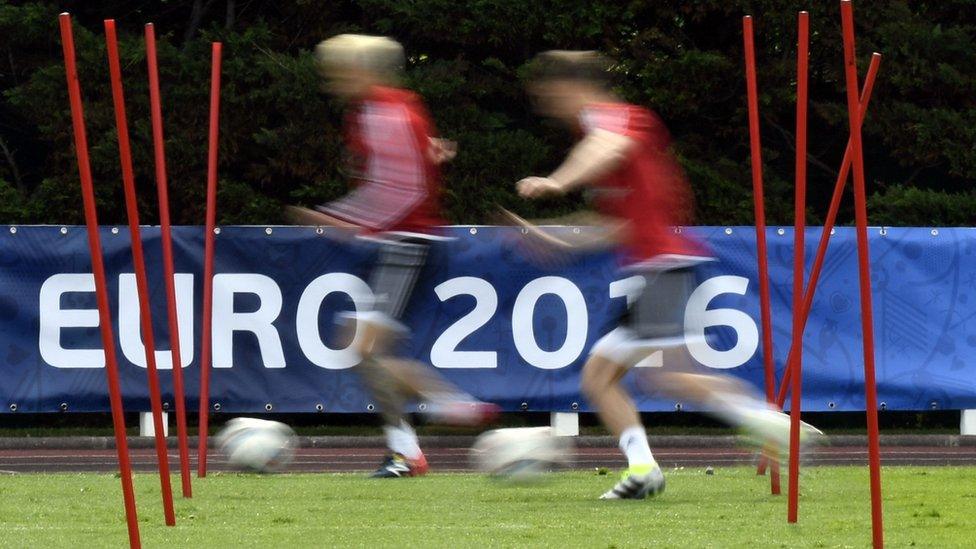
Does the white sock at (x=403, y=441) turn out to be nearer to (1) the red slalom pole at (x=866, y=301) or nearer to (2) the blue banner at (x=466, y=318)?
(1) the red slalom pole at (x=866, y=301)

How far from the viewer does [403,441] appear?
28.2 feet

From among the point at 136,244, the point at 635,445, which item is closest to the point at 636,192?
the point at 635,445

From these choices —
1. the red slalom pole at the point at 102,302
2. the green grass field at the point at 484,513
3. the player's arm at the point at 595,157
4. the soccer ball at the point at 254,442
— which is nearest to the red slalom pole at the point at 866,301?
the green grass field at the point at 484,513

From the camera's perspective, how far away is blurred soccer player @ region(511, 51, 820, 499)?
22.9ft

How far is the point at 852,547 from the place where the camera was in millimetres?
5703

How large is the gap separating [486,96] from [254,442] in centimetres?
854

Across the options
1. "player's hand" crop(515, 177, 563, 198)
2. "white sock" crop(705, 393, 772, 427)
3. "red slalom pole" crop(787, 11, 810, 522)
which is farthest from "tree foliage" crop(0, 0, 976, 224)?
"red slalom pole" crop(787, 11, 810, 522)

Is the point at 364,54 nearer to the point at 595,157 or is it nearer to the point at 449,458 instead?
the point at 595,157

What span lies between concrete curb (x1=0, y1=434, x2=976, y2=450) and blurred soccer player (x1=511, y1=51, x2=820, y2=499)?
241 inches

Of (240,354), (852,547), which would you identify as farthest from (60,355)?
(852,547)

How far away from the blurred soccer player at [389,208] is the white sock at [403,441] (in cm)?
20

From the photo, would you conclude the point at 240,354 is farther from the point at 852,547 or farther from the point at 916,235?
the point at 852,547

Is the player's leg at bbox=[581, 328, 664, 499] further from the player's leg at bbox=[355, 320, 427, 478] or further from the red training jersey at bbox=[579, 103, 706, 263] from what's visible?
the player's leg at bbox=[355, 320, 427, 478]

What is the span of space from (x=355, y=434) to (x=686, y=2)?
5.16 metres
